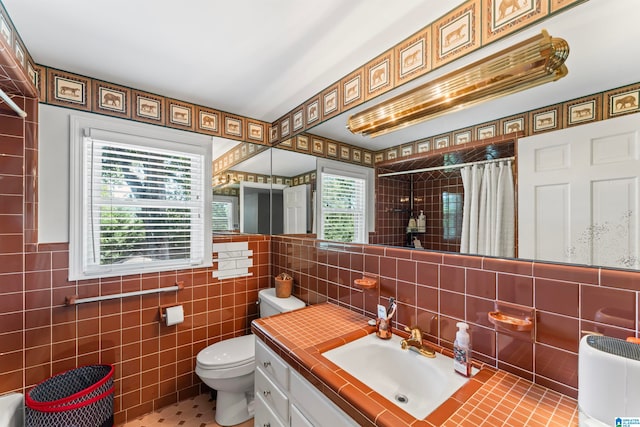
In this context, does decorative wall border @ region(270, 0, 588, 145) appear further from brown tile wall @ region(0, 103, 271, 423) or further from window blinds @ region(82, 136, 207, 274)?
brown tile wall @ region(0, 103, 271, 423)

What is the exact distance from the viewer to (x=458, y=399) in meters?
0.82

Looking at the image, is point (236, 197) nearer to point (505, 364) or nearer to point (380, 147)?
point (380, 147)

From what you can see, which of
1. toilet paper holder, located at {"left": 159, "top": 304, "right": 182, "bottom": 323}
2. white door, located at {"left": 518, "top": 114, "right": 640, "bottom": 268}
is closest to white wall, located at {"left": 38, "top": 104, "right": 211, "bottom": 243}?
toilet paper holder, located at {"left": 159, "top": 304, "right": 182, "bottom": 323}

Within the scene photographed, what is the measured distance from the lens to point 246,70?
63.6 inches

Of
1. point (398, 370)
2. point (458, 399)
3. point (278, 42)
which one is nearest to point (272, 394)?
point (398, 370)

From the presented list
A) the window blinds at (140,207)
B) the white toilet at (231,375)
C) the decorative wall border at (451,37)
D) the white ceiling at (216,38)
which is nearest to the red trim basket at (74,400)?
the white toilet at (231,375)

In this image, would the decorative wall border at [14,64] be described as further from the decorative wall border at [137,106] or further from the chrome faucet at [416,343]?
the chrome faucet at [416,343]

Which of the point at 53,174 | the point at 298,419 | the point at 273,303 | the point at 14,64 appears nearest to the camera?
the point at 298,419

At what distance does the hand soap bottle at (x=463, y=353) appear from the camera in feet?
3.11

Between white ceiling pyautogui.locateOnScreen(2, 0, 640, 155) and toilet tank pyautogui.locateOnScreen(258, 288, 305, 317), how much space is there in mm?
1220

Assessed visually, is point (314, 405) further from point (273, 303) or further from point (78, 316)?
point (78, 316)

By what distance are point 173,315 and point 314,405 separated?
55.4 inches

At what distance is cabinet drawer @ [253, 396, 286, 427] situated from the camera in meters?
1.21

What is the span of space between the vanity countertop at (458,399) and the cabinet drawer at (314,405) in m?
0.04
